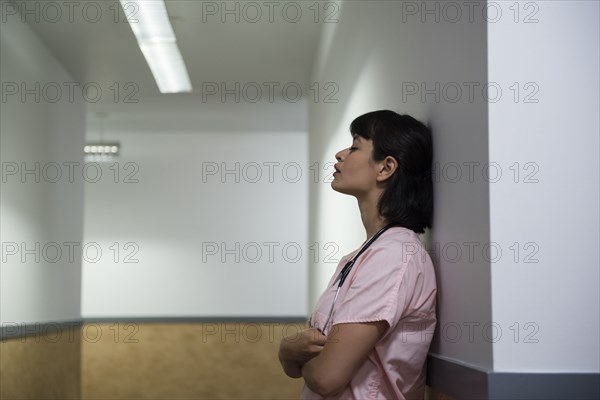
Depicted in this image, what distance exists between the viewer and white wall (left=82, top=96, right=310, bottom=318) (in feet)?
31.8

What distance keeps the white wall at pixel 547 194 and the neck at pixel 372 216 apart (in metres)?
0.62

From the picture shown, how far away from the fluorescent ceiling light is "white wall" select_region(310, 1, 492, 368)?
1676 mm

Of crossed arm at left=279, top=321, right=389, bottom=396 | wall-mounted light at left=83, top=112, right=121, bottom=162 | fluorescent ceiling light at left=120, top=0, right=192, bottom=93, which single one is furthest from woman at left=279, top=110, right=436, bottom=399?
wall-mounted light at left=83, top=112, right=121, bottom=162

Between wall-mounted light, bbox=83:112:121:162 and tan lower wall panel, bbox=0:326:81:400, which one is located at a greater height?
wall-mounted light, bbox=83:112:121:162

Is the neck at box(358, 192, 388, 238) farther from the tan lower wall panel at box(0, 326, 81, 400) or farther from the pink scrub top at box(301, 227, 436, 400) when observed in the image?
the tan lower wall panel at box(0, 326, 81, 400)

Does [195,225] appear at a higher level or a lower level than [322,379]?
higher

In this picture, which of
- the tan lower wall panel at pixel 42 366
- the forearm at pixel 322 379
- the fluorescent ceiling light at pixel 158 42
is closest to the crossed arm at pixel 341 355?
the forearm at pixel 322 379

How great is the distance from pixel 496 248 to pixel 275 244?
323 inches

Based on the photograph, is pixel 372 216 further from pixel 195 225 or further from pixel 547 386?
pixel 195 225

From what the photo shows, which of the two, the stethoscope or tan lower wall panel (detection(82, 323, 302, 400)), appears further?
tan lower wall panel (detection(82, 323, 302, 400))

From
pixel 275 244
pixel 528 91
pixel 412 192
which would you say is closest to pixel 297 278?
pixel 275 244

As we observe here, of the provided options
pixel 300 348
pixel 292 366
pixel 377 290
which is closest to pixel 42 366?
pixel 292 366

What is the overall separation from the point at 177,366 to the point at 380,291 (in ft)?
20.8

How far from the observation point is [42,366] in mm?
5555
